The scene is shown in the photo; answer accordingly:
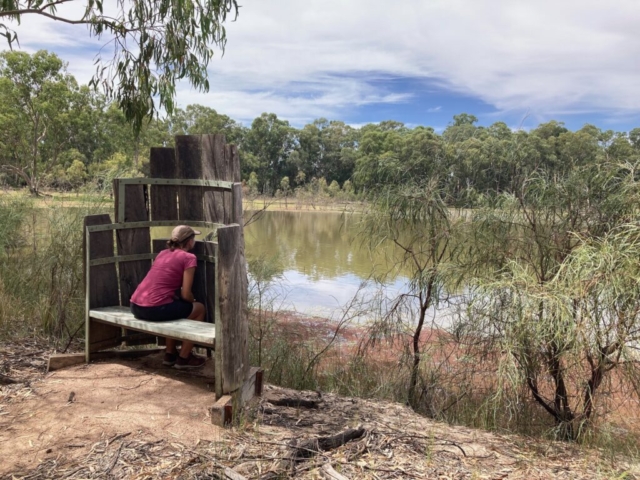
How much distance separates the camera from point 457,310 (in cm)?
473

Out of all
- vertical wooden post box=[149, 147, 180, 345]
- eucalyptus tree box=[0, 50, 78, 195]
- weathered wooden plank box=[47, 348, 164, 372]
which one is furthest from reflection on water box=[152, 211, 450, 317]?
eucalyptus tree box=[0, 50, 78, 195]

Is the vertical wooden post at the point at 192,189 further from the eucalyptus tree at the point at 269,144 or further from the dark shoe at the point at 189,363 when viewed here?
the eucalyptus tree at the point at 269,144

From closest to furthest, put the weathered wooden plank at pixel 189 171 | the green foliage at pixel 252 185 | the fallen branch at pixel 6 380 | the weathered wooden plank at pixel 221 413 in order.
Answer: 1. the weathered wooden plank at pixel 221 413
2. the fallen branch at pixel 6 380
3. the weathered wooden plank at pixel 189 171
4. the green foliage at pixel 252 185

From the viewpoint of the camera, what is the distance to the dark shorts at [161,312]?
11.3 ft

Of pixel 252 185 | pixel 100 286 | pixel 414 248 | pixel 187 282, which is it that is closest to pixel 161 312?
pixel 187 282

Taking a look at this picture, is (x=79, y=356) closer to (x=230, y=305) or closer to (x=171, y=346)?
(x=171, y=346)

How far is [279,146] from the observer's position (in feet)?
196

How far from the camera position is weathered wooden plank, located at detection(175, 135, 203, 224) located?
389 centimetres

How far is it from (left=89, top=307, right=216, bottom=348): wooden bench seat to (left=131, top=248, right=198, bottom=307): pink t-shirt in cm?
15

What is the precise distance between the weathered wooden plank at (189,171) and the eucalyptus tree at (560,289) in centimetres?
242

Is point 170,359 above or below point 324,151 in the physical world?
below

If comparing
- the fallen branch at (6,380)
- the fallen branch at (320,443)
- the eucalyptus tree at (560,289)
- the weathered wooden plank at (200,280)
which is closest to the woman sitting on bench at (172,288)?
the weathered wooden plank at (200,280)

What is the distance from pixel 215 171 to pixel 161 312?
1149 mm

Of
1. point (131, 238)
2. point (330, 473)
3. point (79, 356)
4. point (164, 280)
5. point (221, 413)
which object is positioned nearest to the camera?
point (330, 473)
